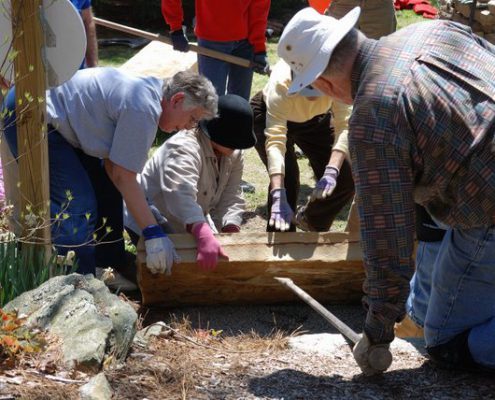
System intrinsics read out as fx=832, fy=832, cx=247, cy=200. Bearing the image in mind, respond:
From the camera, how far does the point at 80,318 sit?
10.9ft

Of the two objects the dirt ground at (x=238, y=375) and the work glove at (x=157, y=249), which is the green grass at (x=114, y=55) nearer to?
the work glove at (x=157, y=249)

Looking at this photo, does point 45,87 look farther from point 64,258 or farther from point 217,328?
point 217,328

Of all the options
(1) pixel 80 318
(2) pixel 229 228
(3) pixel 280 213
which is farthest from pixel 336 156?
(1) pixel 80 318

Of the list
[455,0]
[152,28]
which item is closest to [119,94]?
[455,0]

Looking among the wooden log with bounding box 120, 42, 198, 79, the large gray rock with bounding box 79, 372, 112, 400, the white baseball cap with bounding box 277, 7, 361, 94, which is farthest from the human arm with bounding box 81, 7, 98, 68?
the large gray rock with bounding box 79, 372, 112, 400

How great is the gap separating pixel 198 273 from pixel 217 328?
0.31m

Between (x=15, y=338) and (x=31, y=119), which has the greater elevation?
(x=31, y=119)

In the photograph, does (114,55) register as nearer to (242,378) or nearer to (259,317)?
(259,317)

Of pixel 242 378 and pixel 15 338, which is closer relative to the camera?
pixel 15 338

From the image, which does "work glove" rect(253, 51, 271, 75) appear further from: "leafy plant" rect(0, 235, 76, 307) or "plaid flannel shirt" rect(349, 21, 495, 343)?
"plaid flannel shirt" rect(349, 21, 495, 343)

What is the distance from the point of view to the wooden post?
3.51 meters

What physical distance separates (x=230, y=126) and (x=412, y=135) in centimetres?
182

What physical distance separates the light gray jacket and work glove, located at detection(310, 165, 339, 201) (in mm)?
469

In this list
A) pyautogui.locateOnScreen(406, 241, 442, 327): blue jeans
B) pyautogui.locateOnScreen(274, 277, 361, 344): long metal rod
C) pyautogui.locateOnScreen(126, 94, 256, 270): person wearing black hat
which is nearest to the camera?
pyautogui.locateOnScreen(274, 277, 361, 344): long metal rod
